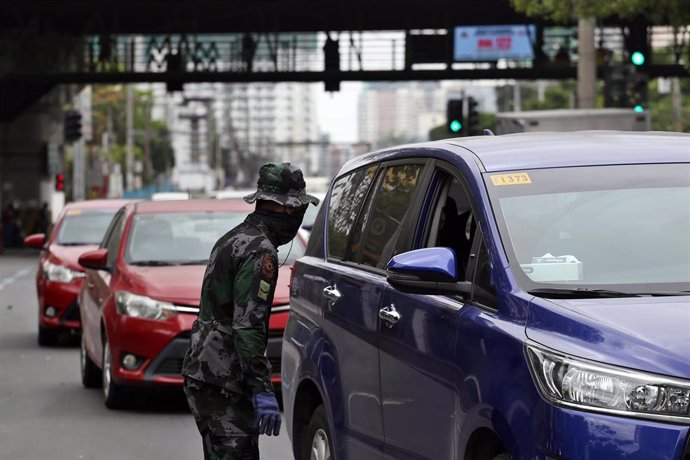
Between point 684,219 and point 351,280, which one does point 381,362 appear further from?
point 684,219

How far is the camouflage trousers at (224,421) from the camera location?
6.03m

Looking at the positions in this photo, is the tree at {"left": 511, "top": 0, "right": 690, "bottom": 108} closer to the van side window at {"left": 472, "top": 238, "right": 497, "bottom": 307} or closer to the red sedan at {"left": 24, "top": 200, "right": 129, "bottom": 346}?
the red sedan at {"left": 24, "top": 200, "right": 129, "bottom": 346}

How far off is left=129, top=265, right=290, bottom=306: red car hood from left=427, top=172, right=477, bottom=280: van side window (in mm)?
5120

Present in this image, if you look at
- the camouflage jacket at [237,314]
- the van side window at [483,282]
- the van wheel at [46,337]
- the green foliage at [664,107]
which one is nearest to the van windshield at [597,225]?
the van side window at [483,282]

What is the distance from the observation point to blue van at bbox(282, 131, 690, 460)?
14.3 feet

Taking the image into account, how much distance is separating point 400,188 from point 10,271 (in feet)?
104

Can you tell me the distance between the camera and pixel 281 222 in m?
6.15

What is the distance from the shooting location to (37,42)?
4803 cm

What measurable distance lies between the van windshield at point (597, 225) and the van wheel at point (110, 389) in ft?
20.9

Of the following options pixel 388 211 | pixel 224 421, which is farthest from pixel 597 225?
pixel 224 421

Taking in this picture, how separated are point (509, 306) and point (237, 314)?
1.43m

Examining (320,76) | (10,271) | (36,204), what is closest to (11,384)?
(10,271)

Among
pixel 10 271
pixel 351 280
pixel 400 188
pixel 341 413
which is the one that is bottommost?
pixel 10 271

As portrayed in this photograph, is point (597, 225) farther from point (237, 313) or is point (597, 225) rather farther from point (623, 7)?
point (623, 7)
